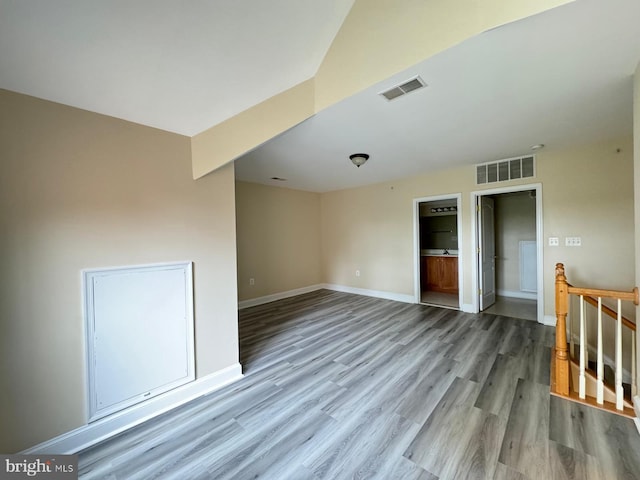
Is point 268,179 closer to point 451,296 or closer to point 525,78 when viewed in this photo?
point 525,78

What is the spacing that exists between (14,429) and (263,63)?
2.76 meters

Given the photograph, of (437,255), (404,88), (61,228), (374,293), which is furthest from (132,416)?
(437,255)

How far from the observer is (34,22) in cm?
115

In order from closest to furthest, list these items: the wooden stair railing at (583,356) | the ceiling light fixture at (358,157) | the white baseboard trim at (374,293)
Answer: the wooden stair railing at (583,356) → the ceiling light fixture at (358,157) → the white baseboard trim at (374,293)

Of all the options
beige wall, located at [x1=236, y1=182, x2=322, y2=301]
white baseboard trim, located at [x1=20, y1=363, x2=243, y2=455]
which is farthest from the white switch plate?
beige wall, located at [x1=236, y1=182, x2=322, y2=301]

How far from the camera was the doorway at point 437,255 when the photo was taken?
4.90 meters

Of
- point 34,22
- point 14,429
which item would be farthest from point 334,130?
point 14,429

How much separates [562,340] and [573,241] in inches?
78.7

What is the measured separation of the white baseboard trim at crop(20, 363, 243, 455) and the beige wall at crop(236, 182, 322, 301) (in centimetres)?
261

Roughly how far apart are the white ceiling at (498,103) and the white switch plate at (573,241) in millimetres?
1260

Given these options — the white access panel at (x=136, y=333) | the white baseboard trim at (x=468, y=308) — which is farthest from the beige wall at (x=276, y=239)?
the white baseboard trim at (x=468, y=308)

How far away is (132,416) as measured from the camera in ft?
6.20

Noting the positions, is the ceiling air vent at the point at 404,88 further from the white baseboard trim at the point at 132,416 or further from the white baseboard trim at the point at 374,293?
the white baseboard trim at the point at 374,293

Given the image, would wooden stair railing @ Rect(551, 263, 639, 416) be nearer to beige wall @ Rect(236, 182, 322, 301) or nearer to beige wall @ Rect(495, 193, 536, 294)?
beige wall @ Rect(495, 193, 536, 294)
